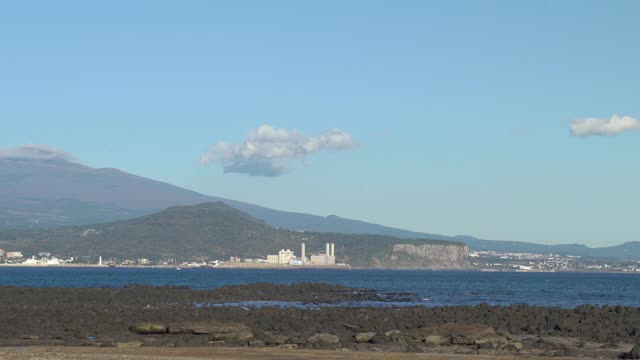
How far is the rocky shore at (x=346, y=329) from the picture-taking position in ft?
144

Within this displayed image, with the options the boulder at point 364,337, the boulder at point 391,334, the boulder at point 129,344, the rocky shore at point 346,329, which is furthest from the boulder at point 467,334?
the boulder at point 129,344

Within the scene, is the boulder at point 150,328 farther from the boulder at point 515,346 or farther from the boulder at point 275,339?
the boulder at point 515,346

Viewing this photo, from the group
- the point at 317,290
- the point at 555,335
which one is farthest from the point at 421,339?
the point at 317,290

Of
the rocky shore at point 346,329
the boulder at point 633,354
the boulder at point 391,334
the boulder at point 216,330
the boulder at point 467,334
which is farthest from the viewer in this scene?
the boulder at point 391,334

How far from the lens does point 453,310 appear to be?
2729 inches

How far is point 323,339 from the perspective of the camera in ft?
147

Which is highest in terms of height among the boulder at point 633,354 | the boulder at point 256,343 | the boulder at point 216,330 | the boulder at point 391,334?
the boulder at point 216,330

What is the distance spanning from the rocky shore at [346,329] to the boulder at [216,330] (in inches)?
1.7

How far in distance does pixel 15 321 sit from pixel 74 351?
54.4ft

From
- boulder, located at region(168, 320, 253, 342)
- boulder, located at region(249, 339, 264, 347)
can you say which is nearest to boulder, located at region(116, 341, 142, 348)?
boulder, located at region(168, 320, 253, 342)

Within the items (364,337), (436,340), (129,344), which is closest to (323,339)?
(364,337)

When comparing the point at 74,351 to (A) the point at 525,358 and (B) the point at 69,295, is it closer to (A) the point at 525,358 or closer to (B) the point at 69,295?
(A) the point at 525,358

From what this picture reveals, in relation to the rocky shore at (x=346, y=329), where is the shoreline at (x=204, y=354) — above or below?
below

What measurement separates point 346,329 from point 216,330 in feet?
29.6
